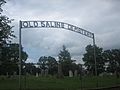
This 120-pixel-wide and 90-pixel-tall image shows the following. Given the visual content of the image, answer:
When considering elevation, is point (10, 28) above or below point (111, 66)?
above

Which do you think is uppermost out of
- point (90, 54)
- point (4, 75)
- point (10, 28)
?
point (10, 28)

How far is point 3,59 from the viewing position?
3266cm

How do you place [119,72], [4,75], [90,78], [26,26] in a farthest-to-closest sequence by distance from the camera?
1. [4,75]
2. [119,72]
3. [90,78]
4. [26,26]

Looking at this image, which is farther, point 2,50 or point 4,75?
point 4,75

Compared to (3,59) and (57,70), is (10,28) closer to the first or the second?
(3,59)

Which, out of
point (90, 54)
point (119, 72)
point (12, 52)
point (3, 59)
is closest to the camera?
point (119, 72)

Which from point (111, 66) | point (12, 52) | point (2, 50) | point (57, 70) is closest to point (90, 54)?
point (12, 52)

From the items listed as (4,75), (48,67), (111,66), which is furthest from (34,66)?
(4,75)

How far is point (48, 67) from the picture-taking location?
20.8m

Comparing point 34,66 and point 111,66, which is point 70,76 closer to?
point 111,66

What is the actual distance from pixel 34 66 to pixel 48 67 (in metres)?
2.28

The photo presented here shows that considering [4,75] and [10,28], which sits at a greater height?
[10,28]

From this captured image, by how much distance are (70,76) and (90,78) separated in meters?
Result: 2.42

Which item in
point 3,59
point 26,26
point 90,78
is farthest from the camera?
point 3,59
